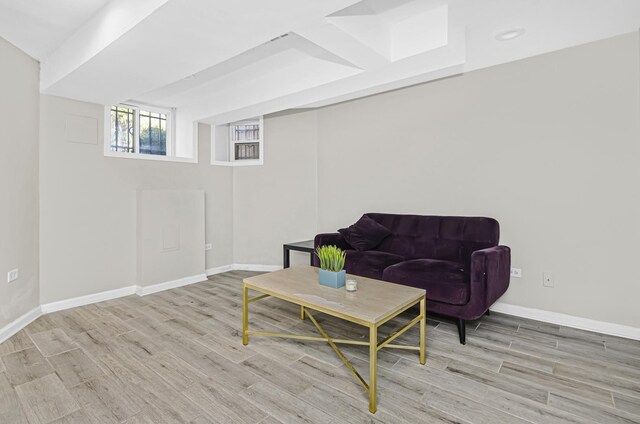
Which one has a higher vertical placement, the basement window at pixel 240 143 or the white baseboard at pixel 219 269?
the basement window at pixel 240 143

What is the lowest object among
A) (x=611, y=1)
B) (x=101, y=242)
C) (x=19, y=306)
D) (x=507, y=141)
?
(x=19, y=306)

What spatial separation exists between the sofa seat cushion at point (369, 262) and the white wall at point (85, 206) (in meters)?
2.65

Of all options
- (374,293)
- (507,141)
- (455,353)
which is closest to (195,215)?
(374,293)

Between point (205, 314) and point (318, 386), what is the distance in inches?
67.1

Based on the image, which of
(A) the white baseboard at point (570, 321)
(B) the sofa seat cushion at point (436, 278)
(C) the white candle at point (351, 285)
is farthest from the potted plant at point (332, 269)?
(A) the white baseboard at point (570, 321)

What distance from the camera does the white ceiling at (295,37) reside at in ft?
7.08

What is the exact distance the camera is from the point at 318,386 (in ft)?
6.76

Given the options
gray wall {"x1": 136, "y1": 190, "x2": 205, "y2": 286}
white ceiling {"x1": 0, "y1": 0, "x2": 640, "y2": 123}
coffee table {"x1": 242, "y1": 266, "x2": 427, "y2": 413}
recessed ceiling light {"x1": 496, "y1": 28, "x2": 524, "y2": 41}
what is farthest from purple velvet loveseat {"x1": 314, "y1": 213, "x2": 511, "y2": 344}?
gray wall {"x1": 136, "y1": 190, "x2": 205, "y2": 286}

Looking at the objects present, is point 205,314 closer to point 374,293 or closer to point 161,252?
point 161,252

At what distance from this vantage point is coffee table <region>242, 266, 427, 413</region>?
1862 mm

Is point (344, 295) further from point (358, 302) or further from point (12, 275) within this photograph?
point (12, 275)

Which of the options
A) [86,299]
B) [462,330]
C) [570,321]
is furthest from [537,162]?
[86,299]

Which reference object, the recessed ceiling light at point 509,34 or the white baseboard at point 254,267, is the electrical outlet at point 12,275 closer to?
the white baseboard at point 254,267

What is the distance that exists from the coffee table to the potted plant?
0.06 metres
